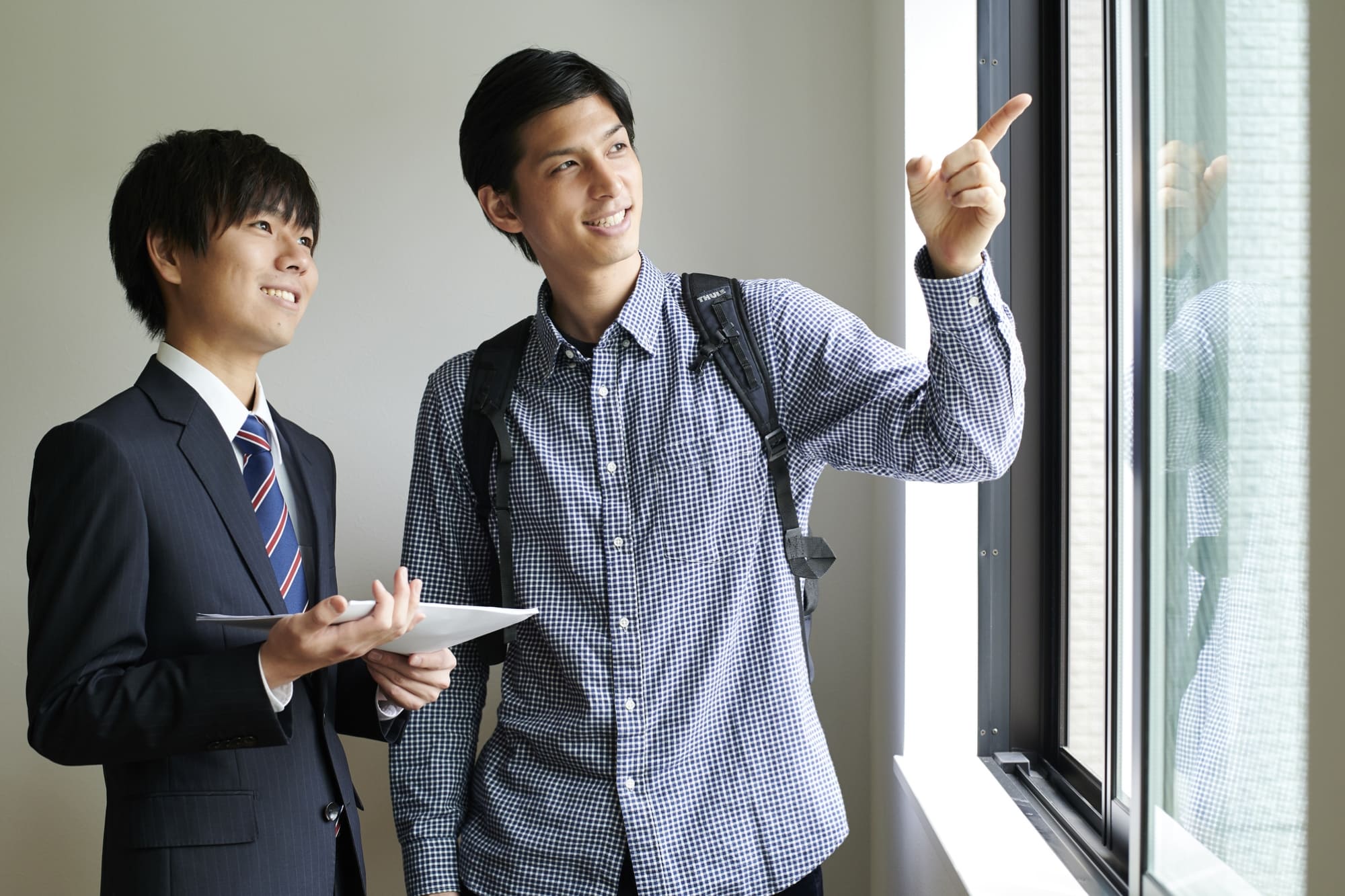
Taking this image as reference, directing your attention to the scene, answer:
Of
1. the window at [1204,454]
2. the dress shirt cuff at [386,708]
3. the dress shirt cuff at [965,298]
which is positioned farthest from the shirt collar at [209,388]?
the window at [1204,454]

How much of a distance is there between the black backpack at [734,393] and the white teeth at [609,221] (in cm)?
14

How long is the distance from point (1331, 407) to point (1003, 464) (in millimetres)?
577

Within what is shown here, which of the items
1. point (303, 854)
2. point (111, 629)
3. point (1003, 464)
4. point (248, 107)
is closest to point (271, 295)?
point (111, 629)

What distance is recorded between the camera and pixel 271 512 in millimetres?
1367

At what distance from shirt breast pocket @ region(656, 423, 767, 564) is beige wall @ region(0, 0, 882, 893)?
3.17 ft

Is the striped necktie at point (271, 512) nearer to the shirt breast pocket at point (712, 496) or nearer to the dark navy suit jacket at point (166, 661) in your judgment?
the dark navy suit jacket at point (166, 661)

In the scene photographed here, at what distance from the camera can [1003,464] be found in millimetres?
1148

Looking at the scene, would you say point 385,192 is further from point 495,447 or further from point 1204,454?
point 1204,454

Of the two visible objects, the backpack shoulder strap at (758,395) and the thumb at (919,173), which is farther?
the backpack shoulder strap at (758,395)

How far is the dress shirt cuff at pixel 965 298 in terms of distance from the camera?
1.03 metres

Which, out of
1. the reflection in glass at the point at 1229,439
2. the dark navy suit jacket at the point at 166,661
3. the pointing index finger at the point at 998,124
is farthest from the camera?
the dark navy suit jacket at the point at 166,661

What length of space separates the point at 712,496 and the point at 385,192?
4.50 ft

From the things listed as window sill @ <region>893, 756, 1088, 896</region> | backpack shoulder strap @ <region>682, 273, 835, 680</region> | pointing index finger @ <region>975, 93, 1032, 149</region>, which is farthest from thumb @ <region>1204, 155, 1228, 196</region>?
window sill @ <region>893, 756, 1088, 896</region>

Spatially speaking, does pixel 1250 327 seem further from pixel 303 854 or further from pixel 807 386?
pixel 303 854
